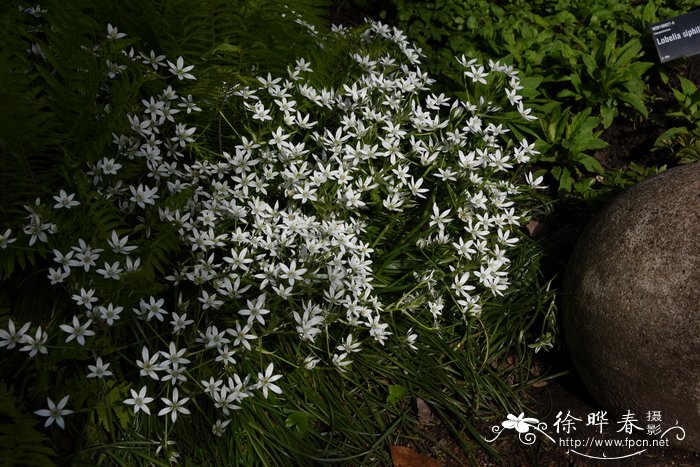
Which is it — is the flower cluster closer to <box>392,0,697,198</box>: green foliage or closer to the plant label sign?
<box>392,0,697,198</box>: green foliage

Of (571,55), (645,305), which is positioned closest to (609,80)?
(571,55)

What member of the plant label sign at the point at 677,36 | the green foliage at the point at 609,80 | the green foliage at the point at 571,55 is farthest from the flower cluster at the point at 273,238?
Answer: the plant label sign at the point at 677,36

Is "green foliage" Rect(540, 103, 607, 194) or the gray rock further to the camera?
"green foliage" Rect(540, 103, 607, 194)

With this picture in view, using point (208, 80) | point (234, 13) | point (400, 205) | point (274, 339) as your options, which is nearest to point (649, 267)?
point (400, 205)

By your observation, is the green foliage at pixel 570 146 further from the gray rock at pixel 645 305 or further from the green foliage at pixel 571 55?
the gray rock at pixel 645 305

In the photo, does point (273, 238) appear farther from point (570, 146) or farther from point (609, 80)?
point (609, 80)

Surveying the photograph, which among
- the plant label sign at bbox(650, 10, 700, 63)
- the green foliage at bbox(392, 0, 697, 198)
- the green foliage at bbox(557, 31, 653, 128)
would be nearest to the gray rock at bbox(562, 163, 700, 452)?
the green foliage at bbox(392, 0, 697, 198)

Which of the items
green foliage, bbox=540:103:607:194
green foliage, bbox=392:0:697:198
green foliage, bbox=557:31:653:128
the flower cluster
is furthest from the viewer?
green foliage, bbox=557:31:653:128

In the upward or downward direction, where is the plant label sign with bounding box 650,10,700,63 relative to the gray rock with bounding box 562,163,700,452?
upward
